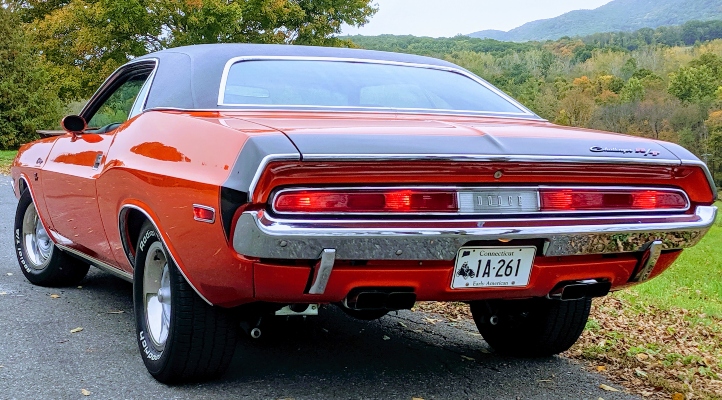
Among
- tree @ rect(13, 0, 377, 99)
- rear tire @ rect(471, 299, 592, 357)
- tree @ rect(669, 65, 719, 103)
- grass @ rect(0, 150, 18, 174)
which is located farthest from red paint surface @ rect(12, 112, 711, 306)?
tree @ rect(669, 65, 719, 103)

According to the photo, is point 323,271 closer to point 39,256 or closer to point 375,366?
point 375,366

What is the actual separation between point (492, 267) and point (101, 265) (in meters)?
2.41

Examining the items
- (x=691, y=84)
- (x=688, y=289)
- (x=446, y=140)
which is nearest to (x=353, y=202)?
(x=446, y=140)

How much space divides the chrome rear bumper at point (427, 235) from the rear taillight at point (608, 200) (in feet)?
0.16

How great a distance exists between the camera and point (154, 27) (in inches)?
1028

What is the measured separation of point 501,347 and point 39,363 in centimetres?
229

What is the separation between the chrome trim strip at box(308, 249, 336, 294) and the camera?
100 inches

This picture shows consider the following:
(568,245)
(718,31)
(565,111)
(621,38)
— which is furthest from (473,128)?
(718,31)

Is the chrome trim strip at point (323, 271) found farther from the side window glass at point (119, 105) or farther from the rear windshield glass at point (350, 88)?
the side window glass at point (119, 105)

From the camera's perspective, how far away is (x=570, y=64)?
12600 centimetres

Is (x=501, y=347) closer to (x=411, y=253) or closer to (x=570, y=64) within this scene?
(x=411, y=253)

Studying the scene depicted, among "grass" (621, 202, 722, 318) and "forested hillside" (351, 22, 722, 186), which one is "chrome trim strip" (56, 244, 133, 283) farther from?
"forested hillside" (351, 22, 722, 186)

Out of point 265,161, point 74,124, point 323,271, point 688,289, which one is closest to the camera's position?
point 265,161

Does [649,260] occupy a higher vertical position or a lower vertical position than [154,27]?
higher
